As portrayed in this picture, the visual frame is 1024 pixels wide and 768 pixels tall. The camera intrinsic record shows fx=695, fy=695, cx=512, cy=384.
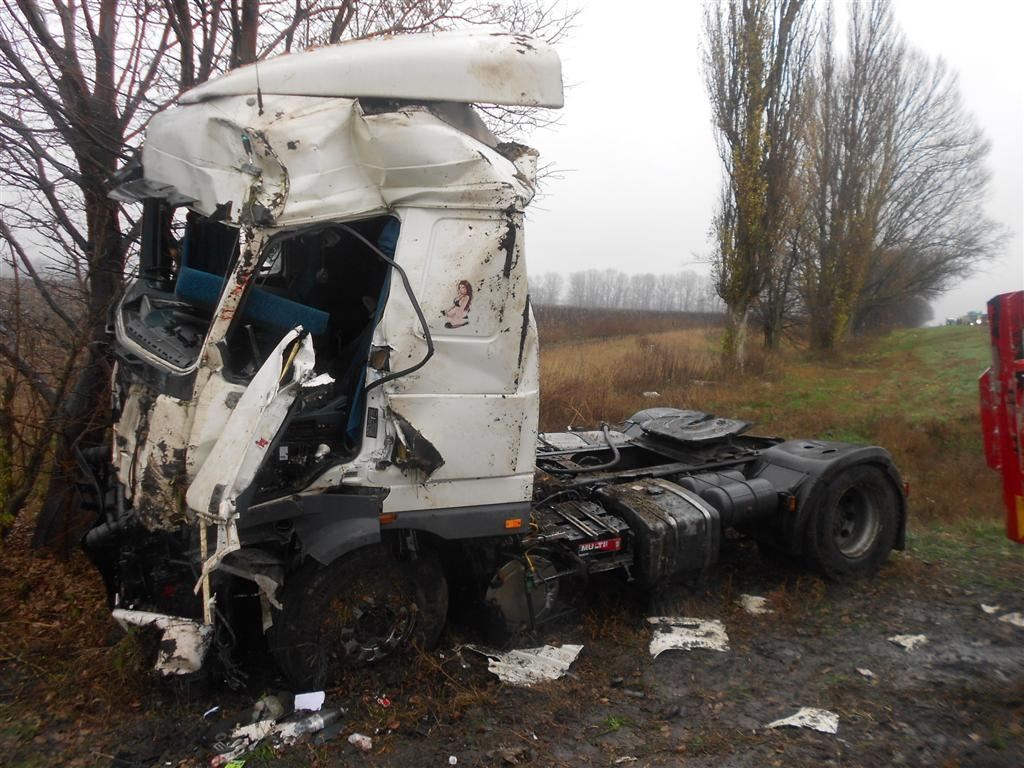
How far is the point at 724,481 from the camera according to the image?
5.12m

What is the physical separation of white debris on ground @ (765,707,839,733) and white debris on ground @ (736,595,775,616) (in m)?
1.24

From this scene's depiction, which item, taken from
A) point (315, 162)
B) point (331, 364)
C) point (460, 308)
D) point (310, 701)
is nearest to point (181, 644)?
point (310, 701)

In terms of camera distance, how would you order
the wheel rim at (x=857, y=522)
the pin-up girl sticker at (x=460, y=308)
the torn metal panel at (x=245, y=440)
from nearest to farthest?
the torn metal panel at (x=245, y=440) → the pin-up girl sticker at (x=460, y=308) → the wheel rim at (x=857, y=522)

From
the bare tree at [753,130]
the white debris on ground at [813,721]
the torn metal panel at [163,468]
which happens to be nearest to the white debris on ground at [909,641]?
the white debris on ground at [813,721]

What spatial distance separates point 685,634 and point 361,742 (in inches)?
86.7

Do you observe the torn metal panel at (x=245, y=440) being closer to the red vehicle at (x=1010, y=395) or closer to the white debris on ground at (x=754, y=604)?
the white debris on ground at (x=754, y=604)

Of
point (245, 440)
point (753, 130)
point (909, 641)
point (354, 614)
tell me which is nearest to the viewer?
point (245, 440)

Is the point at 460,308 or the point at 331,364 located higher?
the point at 460,308

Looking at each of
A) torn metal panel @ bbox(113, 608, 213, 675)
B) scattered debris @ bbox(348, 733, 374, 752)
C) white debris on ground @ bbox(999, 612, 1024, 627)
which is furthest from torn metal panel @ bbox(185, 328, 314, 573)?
white debris on ground @ bbox(999, 612, 1024, 627)

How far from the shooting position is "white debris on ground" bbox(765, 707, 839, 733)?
3.48 metres

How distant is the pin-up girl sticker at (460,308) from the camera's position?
11.5 feet

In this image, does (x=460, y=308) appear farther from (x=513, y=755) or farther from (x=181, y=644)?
(x=513, y=755)

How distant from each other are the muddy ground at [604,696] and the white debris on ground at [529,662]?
0.20 ft

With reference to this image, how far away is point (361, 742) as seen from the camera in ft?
10.7
